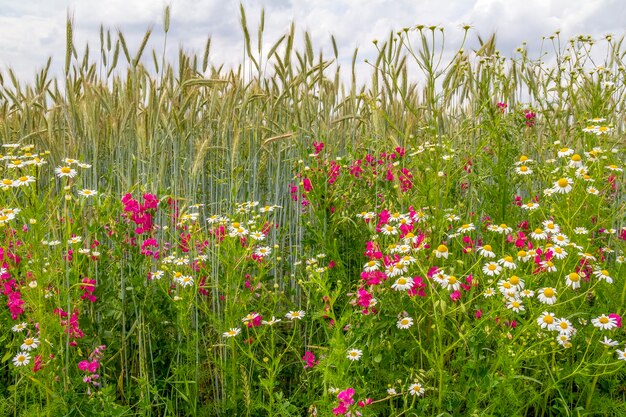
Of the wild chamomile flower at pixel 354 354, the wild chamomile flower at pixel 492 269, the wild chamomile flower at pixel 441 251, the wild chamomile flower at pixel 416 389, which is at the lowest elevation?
the wild chamomile flower at pixel 416 389

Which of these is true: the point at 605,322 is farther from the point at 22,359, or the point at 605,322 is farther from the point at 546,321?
the point at 22,359

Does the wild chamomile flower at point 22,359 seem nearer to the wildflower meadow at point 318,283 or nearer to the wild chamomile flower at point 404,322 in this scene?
the wildflower meadow at point 318,283

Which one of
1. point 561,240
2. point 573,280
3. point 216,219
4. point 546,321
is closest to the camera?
point 546,321

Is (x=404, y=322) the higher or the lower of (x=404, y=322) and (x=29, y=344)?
the higher

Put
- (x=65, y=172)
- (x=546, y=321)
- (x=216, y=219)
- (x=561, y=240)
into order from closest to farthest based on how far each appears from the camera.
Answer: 1. (x=546, y=321)
2. (x=561, y=240)
3. (x=65, y=172)
4. (x=216, y=219)

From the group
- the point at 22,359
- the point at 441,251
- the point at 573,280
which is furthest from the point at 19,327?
the point at 573,280

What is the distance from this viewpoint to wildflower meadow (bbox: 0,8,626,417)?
1925 mm

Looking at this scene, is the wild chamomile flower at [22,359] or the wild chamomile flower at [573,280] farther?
the wild chamomile flower at [22,359]

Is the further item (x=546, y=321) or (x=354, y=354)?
(x=354, y=354)

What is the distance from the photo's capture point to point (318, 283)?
6.49ft

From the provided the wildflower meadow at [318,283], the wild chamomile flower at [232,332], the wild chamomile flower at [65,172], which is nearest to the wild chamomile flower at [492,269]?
the wildflower meadow at [318,283]

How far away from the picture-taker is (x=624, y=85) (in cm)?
315

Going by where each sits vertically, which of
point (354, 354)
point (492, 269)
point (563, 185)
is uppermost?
point (563, 185)

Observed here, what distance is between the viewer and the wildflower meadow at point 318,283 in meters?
1.92
